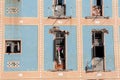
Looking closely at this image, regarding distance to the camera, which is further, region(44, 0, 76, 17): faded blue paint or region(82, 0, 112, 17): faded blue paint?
region(82, 0, 112, 17): faded blue paint

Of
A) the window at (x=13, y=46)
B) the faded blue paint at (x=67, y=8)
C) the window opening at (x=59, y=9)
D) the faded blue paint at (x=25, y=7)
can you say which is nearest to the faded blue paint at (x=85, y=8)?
the faded blue paint at (x=67, y=8)

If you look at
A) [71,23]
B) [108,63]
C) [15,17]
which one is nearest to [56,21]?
[71,23]

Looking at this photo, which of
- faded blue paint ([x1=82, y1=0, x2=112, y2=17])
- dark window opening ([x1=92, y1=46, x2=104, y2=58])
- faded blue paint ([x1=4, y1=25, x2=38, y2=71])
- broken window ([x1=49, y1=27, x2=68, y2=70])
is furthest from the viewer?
faded blue paint ([x1=82, y1=0, x2=112, y2=17])

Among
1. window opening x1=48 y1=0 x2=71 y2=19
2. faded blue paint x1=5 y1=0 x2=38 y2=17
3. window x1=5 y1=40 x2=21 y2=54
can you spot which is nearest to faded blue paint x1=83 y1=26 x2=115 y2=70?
window opening x1=48 y1=0 x2=71 y2=19

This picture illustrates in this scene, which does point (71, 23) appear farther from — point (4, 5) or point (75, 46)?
point (4, 5)

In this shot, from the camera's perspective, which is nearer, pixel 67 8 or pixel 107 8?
pixel 67 8

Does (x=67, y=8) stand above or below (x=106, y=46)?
above

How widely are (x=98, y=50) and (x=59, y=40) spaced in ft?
7.89

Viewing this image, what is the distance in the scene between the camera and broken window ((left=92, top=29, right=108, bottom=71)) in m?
25.1

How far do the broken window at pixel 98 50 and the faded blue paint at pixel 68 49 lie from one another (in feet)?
3.77

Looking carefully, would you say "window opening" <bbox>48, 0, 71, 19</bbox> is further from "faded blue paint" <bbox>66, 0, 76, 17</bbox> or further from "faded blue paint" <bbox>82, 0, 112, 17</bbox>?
"faded blue paint" <bbox>82, 0, 112, 17</bbox>

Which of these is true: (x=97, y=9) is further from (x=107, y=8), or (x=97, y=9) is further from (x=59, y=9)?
(x=59, y=9)

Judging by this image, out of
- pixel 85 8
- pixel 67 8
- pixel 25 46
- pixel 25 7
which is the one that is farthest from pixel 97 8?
pixel 25 46

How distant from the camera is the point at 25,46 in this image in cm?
2456
